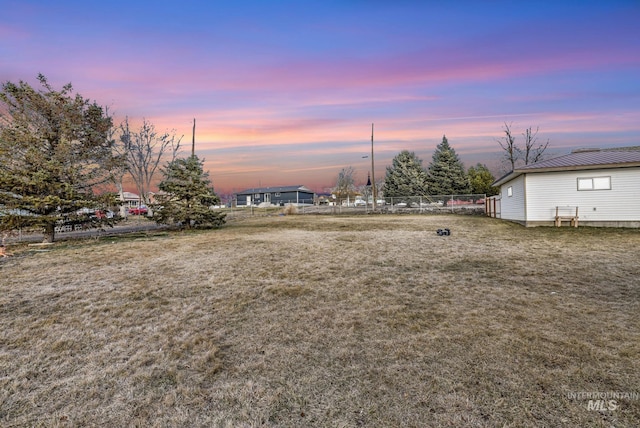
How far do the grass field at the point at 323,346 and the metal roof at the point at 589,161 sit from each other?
846 centimetres

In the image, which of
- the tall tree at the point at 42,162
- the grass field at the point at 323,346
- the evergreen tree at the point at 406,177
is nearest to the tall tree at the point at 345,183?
the evergreen tree at the point at 406,177

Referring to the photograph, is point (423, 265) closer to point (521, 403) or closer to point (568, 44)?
point (521, 403)

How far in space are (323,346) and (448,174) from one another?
1470 inches

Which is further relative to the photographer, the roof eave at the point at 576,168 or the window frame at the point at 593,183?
the window frame at the point at 593,183

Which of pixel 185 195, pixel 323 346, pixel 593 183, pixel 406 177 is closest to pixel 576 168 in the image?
pixel 593 183

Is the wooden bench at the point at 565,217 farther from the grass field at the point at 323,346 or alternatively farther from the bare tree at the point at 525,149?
the bare tree at the point at 525,149

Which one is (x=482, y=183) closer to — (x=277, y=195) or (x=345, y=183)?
(x=345, y=183)

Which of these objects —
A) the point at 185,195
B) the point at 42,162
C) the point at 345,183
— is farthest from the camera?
the point at 345,183

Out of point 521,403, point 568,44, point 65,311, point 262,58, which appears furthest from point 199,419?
point 568,44

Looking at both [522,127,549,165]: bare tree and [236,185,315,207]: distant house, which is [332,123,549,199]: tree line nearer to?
[522,127,549,165]: bare tree

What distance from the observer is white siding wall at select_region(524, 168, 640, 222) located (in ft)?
40.8

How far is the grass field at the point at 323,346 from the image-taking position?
2008mm

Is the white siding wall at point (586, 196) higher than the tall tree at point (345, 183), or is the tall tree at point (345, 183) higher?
the tall tree at point (345, 183)

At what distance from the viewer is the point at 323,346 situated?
296cm
